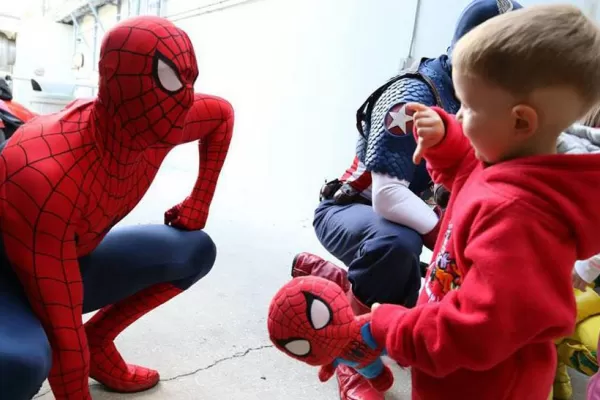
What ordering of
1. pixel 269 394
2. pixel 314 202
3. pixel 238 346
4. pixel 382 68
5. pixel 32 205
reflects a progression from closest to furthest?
pixel 32 205, pixel 269 394, pixel 238 346, pixel 382 68, pixel 314 202

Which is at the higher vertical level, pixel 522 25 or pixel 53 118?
pixel 522 25

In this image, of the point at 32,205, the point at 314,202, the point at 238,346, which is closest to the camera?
the point at 32,205

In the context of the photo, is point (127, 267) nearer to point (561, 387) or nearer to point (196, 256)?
point (196, 256)

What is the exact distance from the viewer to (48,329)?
0.73 metres

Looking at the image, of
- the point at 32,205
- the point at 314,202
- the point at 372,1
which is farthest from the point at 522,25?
the point at 314,202

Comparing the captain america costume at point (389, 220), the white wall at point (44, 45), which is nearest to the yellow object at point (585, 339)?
the captain america costume at point (389, 220)

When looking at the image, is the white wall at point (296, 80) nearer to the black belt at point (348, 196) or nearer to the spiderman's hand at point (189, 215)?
the black belt at point (348, 196)

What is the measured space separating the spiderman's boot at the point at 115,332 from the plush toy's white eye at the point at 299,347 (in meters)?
0.46

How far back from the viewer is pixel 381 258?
1091 mm

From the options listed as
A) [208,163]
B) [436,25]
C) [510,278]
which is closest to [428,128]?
[510,278]

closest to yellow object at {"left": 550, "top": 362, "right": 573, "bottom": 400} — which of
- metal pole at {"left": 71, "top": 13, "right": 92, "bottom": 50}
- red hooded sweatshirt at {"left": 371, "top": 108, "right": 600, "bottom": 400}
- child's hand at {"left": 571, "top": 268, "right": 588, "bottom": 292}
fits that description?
child's hand at {"left": 571, "top": 268, "right": 588, "bottom": 292}

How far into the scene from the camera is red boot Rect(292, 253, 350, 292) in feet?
4.64

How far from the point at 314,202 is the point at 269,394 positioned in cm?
161

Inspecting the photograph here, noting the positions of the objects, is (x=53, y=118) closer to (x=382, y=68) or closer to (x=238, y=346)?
(x=238, y=346)
